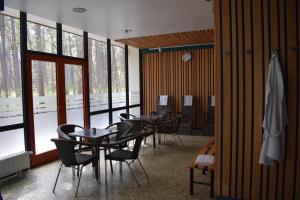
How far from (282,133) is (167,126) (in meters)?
3.53

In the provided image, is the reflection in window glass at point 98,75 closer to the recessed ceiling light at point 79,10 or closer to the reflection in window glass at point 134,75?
the reflection in window glass at point 134,75

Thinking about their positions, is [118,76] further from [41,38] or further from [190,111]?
[41,38]

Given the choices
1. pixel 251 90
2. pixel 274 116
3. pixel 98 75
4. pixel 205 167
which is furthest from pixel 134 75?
pixel 274 116

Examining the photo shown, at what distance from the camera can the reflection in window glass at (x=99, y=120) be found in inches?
258

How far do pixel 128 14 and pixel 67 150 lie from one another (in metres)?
2.60

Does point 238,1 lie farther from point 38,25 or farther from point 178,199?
point 38,25

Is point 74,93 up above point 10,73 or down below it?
below

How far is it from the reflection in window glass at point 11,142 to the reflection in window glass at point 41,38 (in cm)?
165

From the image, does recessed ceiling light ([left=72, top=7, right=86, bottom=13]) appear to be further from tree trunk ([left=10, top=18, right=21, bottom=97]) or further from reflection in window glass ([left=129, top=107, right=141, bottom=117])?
reflection in window glass ([left=129, top=107, right=141, bottom=117])

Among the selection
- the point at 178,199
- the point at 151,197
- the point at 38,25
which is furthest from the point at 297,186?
the point at 38,25

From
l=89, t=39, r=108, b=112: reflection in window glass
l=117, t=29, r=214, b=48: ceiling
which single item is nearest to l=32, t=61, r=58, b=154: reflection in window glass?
l=89, t=39, r=108, b=112: reflection in window glass

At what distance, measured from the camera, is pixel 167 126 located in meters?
6.10

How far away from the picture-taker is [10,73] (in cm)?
442

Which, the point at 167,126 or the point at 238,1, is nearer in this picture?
the point at 238,1
